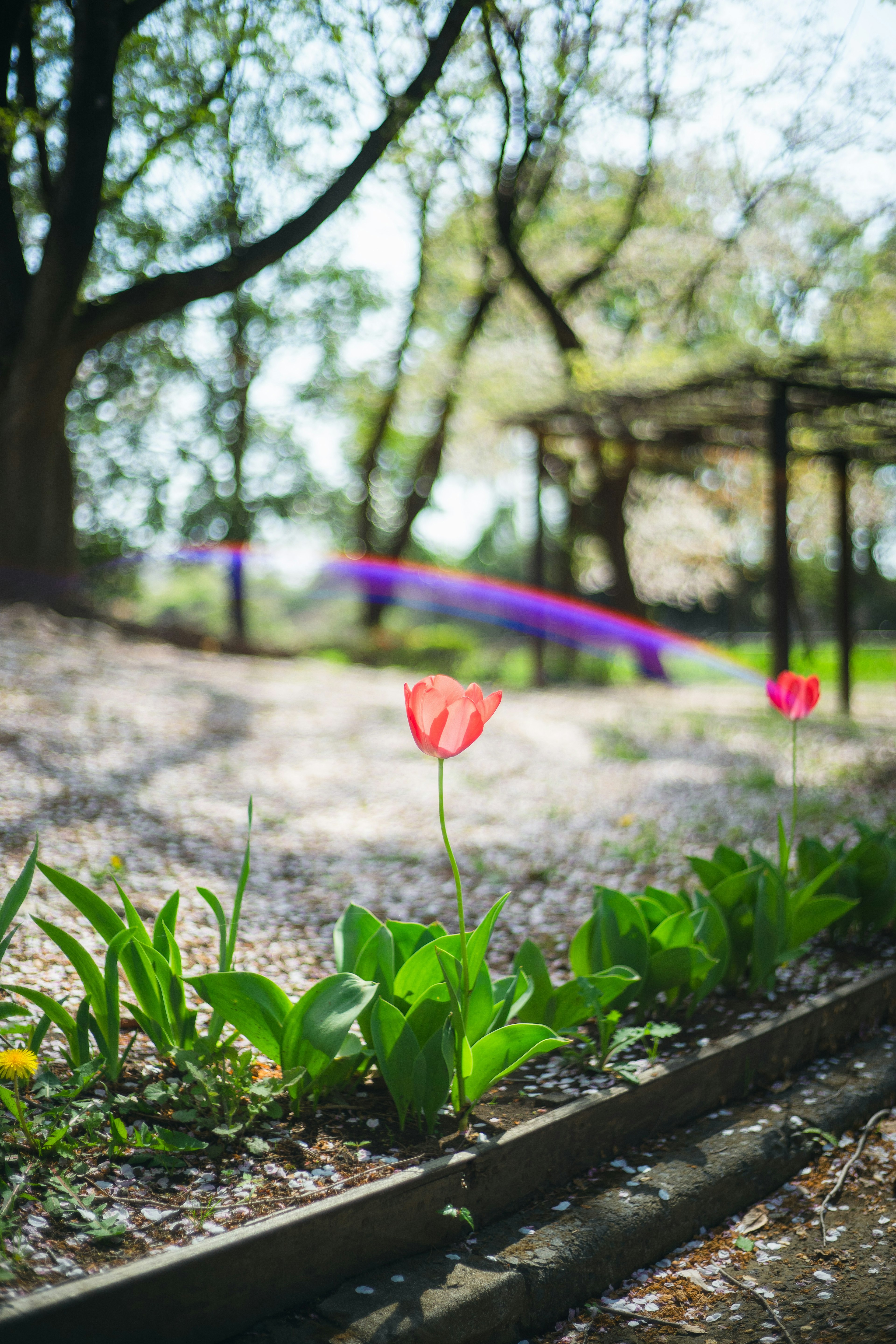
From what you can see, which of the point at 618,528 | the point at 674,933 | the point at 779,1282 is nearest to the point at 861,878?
the point at 674,933

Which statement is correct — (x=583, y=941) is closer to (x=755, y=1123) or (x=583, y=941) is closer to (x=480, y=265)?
(x=755, y=1123)

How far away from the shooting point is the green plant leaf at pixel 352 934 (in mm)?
2080

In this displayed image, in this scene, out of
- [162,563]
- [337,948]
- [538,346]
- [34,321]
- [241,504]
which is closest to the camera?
[337,948]

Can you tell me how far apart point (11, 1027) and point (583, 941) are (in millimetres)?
1424

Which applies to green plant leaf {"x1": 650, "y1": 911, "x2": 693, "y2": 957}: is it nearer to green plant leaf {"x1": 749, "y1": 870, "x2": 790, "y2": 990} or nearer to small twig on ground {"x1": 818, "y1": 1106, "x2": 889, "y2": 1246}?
→ green plant leaf {"x1": 749, "y1": 870, "x2": 790, "y2": 990}

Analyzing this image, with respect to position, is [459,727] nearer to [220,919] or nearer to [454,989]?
[454,989]

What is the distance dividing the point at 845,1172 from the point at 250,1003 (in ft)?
4.78

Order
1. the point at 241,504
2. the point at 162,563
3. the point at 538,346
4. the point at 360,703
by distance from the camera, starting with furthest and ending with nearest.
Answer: the point at 241,504 → the point at 538,346 → the point at 162,563 → the point at 360,703

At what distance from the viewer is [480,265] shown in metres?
14.2

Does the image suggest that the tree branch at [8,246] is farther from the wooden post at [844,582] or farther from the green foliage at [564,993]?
the wooden post at [844,582]

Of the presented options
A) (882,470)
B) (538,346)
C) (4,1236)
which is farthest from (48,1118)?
(882,470)

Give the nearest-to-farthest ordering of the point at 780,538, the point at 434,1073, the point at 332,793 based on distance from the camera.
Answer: the point at 434,1073 < the point at 332,793 < the point at 780,538

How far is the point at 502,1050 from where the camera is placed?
1835 mm

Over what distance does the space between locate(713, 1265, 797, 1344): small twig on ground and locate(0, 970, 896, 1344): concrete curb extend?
0.33 meters
